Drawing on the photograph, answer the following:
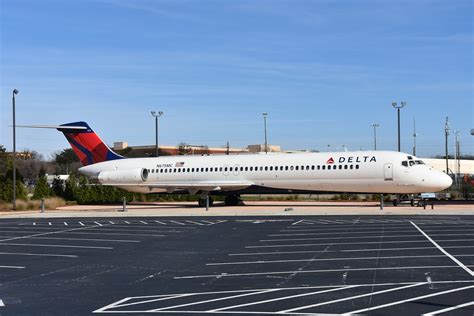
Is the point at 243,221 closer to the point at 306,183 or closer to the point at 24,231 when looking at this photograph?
the point at 24,231

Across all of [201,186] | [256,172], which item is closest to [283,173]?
[256,172]

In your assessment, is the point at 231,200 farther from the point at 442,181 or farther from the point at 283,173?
the point at 442,181

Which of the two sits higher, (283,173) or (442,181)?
(283,173)

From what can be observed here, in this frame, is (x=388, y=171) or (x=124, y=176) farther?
(x=124, y=176)

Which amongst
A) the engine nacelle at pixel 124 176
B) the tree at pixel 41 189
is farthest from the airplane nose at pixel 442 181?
the tree at pixel 41 189

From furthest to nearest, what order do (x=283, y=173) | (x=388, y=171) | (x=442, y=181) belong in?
(x=283, y=173)
(x=388, y=171)
(x=442, y=181)

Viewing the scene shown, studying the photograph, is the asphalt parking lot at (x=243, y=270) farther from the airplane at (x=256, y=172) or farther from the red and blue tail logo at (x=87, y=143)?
the red and blue tail logo at (x=87, y=143)

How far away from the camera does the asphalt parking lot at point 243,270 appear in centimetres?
958

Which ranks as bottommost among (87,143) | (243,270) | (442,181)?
(243,270)

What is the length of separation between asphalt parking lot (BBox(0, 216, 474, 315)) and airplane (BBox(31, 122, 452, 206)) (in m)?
13.1

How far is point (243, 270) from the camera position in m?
13.2

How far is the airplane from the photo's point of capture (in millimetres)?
36531

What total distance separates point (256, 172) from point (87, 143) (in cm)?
1340

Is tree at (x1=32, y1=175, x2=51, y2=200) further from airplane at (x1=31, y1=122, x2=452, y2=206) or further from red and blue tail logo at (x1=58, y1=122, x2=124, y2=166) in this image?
red and blue tail logo at (x1=58, y1=122, x2=124, y2=166)
